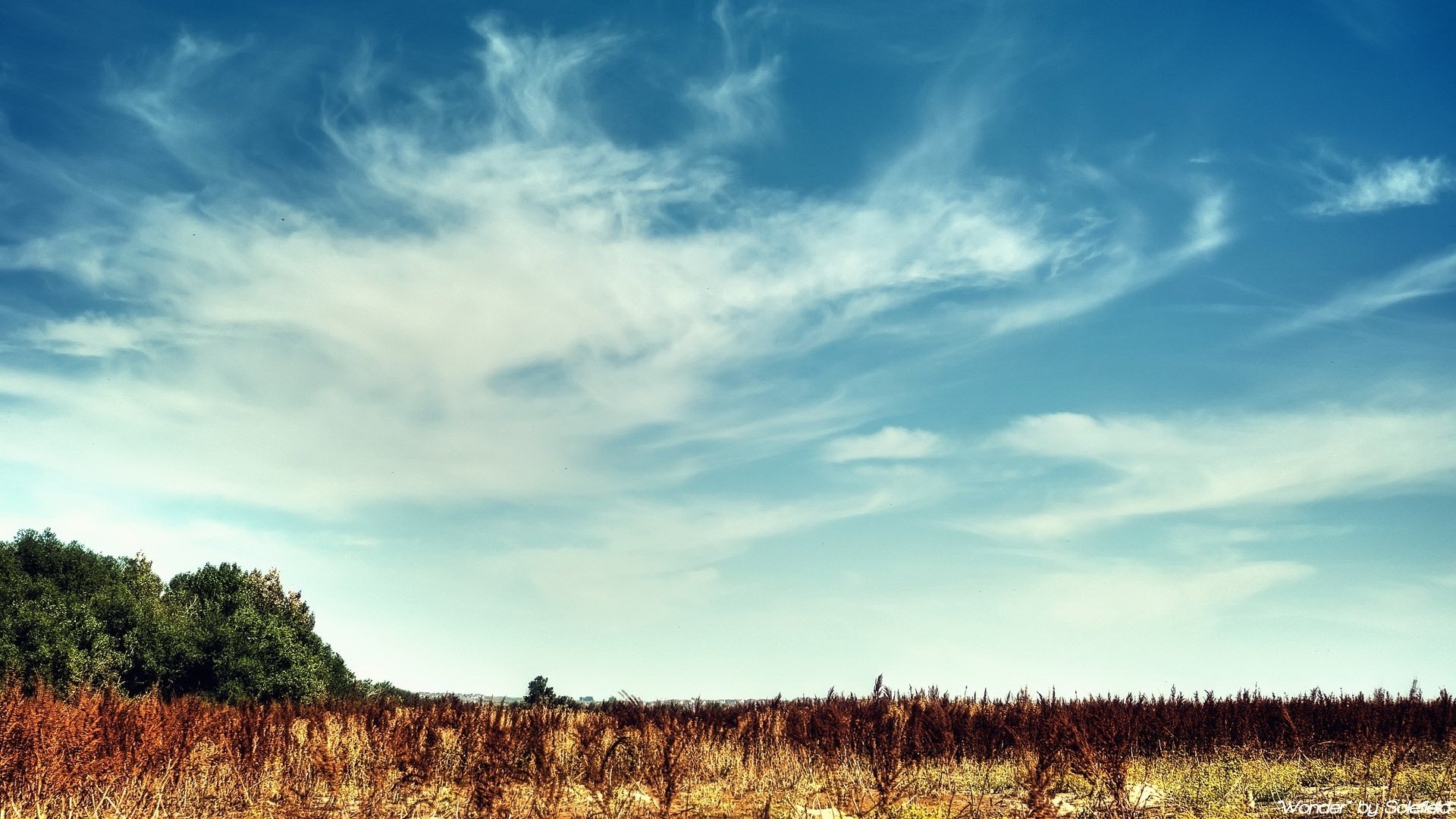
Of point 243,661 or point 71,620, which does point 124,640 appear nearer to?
point 71,620

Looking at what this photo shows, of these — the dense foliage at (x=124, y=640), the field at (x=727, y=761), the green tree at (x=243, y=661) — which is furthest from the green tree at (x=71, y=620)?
the field at (x=727, y=761)

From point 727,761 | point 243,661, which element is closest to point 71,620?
point 243,661

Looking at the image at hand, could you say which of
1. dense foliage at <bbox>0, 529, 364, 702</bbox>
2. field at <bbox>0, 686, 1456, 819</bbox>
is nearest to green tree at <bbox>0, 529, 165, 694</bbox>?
dense foliage at <bbox>0, 529, 364, 702</bbox>

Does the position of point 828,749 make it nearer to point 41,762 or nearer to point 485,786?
point 485,786

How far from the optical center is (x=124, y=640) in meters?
44.9

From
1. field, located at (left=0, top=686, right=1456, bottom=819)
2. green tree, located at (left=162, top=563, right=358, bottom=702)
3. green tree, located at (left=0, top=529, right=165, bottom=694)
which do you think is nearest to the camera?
field, located at (left=0, top=686, right=1456, bottom=819)

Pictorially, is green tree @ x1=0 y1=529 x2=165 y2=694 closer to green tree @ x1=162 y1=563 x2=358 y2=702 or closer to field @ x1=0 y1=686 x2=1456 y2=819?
green tree @ x1=162 y1=563 x2=358 y2=702

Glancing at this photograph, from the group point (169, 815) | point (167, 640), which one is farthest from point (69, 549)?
point (169, 815)

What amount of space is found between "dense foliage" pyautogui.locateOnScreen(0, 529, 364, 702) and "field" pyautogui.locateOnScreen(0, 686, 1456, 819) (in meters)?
28.3

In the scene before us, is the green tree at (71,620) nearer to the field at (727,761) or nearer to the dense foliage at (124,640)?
the dense foliage at (124,640)

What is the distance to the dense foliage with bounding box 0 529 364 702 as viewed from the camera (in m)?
41.0

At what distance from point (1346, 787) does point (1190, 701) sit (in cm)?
805

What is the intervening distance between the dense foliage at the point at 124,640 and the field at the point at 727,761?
1115 inches

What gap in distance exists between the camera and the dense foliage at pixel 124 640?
4100 cm
